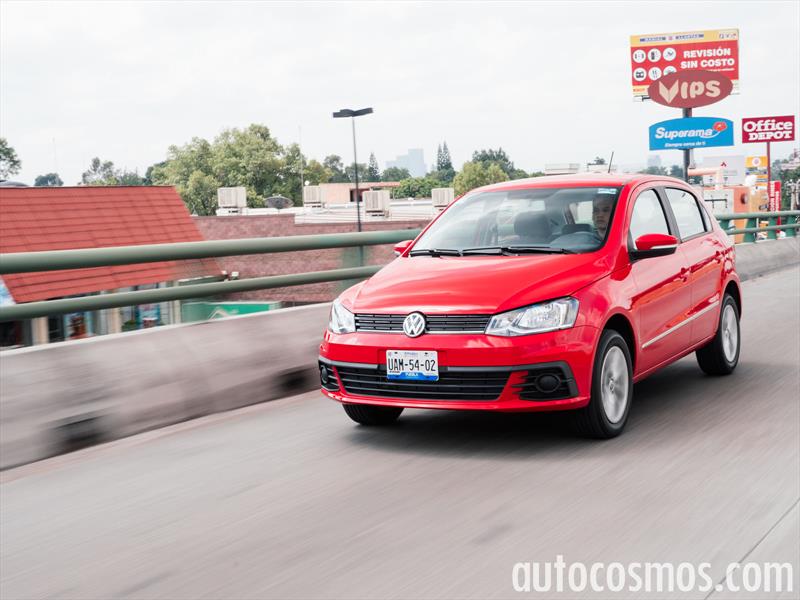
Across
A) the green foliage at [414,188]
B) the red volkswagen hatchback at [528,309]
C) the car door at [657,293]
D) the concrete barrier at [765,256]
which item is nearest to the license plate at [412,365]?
the red volkswagen hatchback at [528,309]

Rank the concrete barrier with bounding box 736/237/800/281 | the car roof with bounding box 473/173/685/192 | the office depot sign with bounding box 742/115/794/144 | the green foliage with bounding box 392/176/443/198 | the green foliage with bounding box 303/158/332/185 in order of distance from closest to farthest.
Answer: the car roof with bounding box 473/173/685/192, the concrete barrier with bounding box 736/237/800/281, the office depot sign with bounding box 742/115/794/144, the green foliage with bounding box 303/158/332/185, the green foliage with bounding box 392/176/443/198

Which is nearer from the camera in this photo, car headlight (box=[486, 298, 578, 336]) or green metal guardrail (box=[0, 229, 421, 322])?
car headlight (box=[486, 298, 578, 336])

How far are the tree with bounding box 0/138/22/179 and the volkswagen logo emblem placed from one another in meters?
152

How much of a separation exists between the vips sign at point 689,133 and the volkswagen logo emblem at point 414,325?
131 ft

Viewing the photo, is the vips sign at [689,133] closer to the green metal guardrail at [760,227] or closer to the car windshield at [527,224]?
the green metal guardrail at [760,227]

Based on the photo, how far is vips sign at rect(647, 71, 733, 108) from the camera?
173 ft

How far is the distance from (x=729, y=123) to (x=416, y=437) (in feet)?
134

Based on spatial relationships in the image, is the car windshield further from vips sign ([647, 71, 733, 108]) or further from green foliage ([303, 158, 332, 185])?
green foliage ([303, 158, 332, 185])

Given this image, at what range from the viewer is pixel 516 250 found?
7.05 m

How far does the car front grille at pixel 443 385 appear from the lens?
616cm

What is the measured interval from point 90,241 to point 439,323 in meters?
30.1

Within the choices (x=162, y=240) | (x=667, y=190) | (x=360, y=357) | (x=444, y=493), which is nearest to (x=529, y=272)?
(x=360, y=357)

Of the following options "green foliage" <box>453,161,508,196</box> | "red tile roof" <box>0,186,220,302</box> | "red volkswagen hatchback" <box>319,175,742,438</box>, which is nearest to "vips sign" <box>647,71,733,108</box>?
"red tile roof" <box>0,186,220,302</box>

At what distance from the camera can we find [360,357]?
649cm
